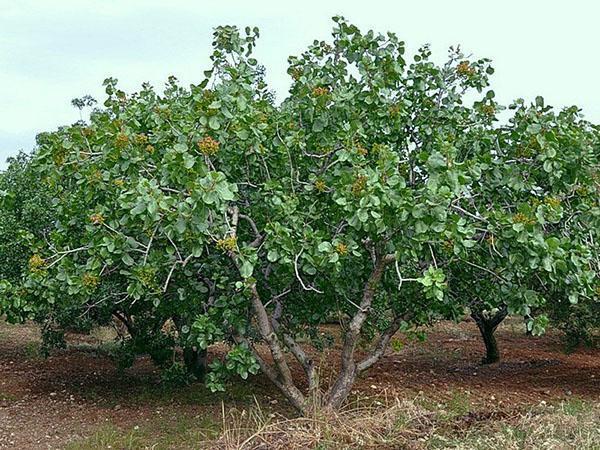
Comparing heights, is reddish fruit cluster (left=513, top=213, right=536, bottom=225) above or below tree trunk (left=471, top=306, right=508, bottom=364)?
above

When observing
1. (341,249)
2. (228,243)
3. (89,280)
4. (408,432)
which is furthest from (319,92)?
(408,432)

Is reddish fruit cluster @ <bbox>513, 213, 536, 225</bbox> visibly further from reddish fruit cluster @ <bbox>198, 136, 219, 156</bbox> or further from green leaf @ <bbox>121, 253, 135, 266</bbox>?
green leaf @ <bbox>121, 253, 135, 266</bbox>

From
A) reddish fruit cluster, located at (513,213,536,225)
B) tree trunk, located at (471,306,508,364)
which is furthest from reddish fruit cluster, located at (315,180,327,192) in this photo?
tree trunk, located at (471,306,508,364)

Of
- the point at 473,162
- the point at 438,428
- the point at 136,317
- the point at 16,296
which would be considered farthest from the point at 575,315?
the point at 16,296

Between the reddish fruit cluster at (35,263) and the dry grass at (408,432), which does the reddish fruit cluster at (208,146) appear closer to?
the reddish fruit cluster at (35,263)

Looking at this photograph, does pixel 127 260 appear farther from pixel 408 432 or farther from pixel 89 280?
pixel 408 432

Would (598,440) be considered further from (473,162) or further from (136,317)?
(136,317)

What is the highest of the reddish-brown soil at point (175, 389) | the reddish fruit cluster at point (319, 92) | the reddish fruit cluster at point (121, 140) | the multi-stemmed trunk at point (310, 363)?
the reddish fruit cluster at point (319, 92)

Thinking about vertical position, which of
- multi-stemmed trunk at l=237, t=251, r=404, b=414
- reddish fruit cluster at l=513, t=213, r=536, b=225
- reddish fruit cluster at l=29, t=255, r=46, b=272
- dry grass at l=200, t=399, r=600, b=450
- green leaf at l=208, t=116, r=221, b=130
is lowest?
dry grass at l=200, t=399, r=600, b=450

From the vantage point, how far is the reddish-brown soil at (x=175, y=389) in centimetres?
652

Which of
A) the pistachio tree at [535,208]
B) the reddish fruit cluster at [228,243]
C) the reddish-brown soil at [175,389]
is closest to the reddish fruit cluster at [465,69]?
the pistachio tree at [535,208]

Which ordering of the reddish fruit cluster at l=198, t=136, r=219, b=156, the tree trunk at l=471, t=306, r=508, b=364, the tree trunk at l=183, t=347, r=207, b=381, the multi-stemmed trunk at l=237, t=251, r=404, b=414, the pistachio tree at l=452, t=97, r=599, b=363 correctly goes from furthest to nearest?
the tree trunk at l=471, t=306, r=508, b=364, the tree trunk at l=183, t=347, r=207, b=381, the multi-stemmed trunk at l=237, t=251, r=404, b=414, the pistachio tree at l=452, t=97, r=599, b=363, the reddish fruit cluster at l=198, t=136, r=219, b=156

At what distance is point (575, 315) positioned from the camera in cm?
850

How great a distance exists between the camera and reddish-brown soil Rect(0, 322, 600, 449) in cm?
652
